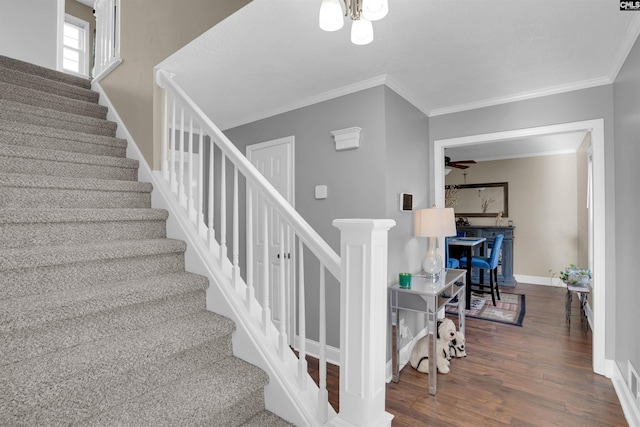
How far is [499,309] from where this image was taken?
4.32m

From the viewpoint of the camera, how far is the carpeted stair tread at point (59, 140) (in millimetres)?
2062

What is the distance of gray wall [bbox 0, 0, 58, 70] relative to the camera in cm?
404

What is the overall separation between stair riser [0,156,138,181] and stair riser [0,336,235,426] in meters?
1.47

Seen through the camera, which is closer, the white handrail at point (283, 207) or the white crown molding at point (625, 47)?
the white handrail at point (283, 207)

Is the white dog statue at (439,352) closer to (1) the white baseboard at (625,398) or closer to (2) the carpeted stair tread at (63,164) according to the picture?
(1) the white baseboard at (625,398)

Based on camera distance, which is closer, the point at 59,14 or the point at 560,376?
the point at 560,376

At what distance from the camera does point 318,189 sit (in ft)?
9.68

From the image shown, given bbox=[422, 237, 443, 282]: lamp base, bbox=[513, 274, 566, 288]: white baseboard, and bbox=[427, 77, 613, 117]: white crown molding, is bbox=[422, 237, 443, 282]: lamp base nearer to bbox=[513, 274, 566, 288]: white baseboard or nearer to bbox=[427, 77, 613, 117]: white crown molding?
bbox=[427, 77, 613, 117]: white crown molding

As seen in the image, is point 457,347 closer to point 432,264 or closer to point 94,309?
point 432,264

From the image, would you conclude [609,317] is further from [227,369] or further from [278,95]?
[278,95]

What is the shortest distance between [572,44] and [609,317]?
80.6 inches

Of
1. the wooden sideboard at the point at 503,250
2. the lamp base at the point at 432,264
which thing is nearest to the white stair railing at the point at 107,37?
the lamp base at the point at 432,264

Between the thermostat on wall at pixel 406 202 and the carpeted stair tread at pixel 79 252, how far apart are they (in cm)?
179

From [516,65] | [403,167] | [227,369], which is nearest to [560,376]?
[403,167]
